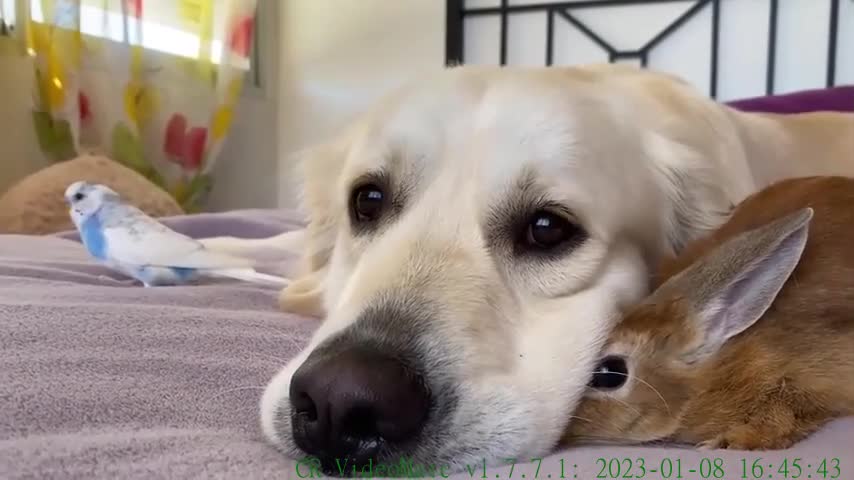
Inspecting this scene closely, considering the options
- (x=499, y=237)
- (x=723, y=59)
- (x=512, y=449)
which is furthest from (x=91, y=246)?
(x=723, y=59)

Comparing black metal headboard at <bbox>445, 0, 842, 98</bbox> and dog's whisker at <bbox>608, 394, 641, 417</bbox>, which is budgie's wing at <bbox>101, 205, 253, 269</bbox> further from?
black metal headboard at <bbox>445, 0, 842, 98</bbox>

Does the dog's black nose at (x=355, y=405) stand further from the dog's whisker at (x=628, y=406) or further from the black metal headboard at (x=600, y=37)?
the black metal headboard at (x=600, y=37)

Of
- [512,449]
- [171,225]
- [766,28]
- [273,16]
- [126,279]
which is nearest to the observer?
[512,449]

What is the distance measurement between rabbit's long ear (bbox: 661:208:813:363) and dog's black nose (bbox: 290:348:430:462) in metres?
0.27

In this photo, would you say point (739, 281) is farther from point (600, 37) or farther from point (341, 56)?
point (341, 56)

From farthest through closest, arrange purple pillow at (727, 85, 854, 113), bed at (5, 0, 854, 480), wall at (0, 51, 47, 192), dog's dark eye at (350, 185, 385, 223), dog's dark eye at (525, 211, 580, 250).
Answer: wall at (0, 51, 47, 192), purple pillow at (727, 85, 854, 113), dog's dark eye at (350, 185, 385, 223), dog's dark eye at (525, 211, 580, 250), bed at (5, 0, 854, 480)

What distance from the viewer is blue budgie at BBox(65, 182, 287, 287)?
162 cm

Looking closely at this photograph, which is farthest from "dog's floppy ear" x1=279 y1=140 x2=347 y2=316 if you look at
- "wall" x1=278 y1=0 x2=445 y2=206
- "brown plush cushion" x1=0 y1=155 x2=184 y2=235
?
"wall" x1=278 y1=0 x2=445 y2=206

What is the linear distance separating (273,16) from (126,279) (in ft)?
10.1

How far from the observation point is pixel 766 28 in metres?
3.23

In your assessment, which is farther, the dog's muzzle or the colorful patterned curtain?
the colorful patterned curtain

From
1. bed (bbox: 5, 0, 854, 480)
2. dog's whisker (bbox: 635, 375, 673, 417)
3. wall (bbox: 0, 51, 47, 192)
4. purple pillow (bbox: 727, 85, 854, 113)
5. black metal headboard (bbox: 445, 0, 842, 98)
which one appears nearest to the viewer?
bed (bbox: 5, 0, 854, 480)

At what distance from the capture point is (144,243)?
162cm

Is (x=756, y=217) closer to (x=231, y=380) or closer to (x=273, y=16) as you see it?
(x=231, y=380)
